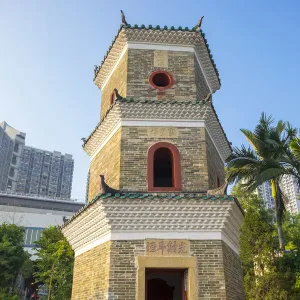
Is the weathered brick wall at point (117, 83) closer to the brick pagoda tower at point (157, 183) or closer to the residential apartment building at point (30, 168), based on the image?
the brick pagoda tower at point (157, 183)

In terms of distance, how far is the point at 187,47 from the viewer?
9305 mm

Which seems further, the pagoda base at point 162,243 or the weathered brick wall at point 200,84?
the weathered brick wall at point 200,84

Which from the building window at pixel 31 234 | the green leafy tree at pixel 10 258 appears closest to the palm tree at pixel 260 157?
the green leafy tree at pixel 10 258

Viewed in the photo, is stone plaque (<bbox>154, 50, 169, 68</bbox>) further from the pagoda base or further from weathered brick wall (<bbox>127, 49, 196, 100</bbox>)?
the pagoda base

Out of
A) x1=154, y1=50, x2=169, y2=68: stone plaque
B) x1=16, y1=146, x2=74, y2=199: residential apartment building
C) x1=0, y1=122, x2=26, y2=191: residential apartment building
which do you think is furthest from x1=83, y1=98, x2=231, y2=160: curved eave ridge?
x1=16, y1=146, x2=74, y2=199: residential apartment building

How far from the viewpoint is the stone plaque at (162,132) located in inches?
320

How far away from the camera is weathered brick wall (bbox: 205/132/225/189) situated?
26.7 ft

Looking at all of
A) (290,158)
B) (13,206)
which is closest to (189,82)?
(290,158)

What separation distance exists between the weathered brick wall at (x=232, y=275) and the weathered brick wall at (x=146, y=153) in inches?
58.5

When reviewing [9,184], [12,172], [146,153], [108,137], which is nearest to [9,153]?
[12,172]

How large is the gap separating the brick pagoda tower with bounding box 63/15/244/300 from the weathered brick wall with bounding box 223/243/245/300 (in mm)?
25

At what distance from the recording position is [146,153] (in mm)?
7922

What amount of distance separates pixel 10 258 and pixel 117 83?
17648 millimetres

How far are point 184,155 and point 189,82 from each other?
2.03m
